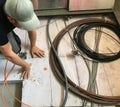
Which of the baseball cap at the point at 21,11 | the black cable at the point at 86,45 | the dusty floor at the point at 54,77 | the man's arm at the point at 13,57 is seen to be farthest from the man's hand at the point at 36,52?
the baseball cap at the point at 21,11

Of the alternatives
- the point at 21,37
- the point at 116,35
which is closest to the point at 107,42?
the point at 116,35

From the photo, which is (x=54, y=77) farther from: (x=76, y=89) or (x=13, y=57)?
(x=13, y=57)

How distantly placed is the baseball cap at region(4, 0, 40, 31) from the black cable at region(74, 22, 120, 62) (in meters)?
0.71

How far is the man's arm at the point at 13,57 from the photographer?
4.79ft

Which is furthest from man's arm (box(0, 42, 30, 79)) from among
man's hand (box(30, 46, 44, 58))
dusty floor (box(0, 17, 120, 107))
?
man's hand (box(30, 46, 44, 58))

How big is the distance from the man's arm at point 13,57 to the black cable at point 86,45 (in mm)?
→ 548

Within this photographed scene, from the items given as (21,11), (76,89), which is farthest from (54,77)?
(21,11)

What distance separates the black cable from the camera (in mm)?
1930

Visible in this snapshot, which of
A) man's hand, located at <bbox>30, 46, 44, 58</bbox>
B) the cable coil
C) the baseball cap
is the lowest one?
the cable coil

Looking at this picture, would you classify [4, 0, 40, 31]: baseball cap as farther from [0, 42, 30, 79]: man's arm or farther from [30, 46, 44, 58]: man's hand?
[30, 46, 44, 58]: man's hand

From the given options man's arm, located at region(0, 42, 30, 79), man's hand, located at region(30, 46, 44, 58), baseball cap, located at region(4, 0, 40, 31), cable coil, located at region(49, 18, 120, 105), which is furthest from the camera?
man's hand, located at region(30, 46, 44, 58)

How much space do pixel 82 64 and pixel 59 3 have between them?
2.19ft

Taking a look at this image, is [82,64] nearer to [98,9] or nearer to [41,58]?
[41,58]

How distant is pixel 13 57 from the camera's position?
1.54 metres
